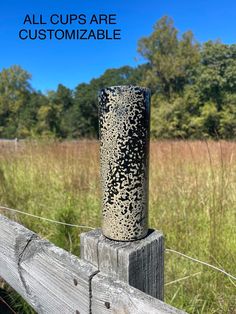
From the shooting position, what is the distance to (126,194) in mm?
637

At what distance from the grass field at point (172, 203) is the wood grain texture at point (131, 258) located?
0.77 m

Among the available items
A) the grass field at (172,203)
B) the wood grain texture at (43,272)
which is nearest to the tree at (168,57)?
the grass field at (172,203)

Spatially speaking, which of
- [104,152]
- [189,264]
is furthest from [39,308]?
[189,264]

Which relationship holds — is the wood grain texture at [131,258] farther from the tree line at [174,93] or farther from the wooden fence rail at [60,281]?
the tree line at [174,93]

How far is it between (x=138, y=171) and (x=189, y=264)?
155cm

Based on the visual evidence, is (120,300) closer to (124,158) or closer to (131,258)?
(131,258)

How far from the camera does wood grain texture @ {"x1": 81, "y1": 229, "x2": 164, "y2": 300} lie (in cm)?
60

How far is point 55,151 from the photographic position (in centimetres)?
451

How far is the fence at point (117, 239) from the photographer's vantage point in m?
0.60

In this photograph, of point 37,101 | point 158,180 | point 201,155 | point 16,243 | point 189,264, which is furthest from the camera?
point 37,101

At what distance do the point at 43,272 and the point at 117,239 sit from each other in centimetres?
22

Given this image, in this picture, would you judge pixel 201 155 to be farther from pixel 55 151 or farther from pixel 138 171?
pixel 138 171

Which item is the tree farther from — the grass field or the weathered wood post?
the weathered wood post

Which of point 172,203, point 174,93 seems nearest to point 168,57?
point 174,93
